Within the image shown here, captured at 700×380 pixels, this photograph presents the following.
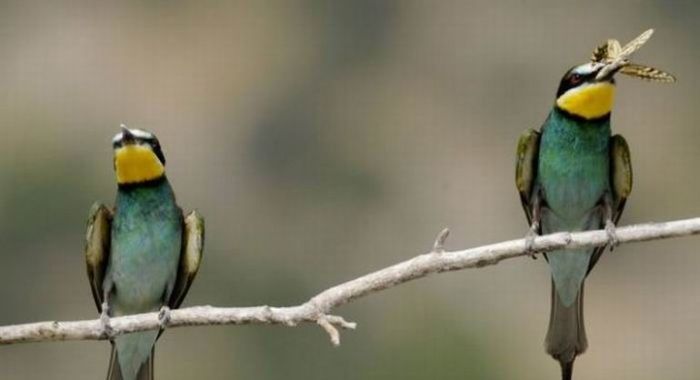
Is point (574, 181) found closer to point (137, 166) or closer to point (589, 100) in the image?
point (589, 100)

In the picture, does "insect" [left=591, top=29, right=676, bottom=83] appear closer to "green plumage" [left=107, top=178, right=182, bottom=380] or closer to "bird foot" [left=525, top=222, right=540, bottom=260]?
"bird foot" [left=525, top=222, right=540, bottom=260]

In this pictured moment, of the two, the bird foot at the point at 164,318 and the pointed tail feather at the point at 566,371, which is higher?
the bird foot at the point at 164,318

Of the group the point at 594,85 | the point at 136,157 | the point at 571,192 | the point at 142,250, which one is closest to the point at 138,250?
the point at 142,250

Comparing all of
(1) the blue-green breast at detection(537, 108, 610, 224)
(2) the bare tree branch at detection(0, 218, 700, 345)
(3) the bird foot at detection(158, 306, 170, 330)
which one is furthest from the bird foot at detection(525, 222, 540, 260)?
(3) the bird foot at detection(158, 306, 170, 330)

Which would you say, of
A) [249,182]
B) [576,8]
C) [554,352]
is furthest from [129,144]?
[576,8]

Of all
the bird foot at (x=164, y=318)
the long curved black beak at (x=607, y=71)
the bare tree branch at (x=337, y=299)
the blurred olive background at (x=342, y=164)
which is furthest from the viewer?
the blurred olive background at (x=342, y=164)

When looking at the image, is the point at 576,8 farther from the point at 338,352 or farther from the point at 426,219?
the point at 338,352

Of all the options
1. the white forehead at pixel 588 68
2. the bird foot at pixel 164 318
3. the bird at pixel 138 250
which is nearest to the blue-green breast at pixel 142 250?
the bird at pixel 138 250

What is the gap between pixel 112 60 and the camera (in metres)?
26.6

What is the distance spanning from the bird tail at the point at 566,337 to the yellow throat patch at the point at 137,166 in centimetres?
114

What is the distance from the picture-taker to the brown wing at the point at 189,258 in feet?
19.9

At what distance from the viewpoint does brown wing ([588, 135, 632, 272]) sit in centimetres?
609

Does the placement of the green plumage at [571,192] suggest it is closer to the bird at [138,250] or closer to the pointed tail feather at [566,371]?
the pointed tail feather at [566,371]

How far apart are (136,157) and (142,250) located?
25cm
